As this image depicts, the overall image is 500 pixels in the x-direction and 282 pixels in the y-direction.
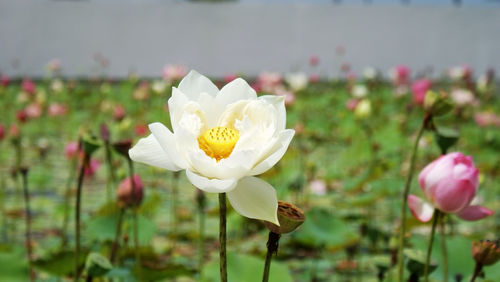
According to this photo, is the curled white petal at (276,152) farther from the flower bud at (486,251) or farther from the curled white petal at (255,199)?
the flower bud at (486,251)

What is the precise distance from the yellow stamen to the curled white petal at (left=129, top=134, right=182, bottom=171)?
0.08ft

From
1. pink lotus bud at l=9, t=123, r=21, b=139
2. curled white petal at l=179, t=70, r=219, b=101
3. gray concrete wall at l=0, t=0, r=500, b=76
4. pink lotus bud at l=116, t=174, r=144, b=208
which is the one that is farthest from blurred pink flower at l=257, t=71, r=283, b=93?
gray concrete wall at l=0, t=0, r=500, b=76

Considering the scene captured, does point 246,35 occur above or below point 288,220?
above

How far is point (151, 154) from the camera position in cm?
34

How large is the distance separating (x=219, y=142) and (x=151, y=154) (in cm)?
4

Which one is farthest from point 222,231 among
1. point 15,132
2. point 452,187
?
point 15,132

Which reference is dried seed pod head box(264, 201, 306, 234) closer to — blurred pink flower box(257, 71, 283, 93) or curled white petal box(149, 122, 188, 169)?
curled white petal box(149, 122, 188, 169)

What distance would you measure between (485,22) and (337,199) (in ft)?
20.7

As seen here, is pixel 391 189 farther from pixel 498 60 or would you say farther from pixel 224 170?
pixel 498 60

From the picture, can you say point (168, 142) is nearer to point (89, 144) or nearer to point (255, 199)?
point (255, 199)

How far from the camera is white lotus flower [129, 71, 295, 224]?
1.03ft

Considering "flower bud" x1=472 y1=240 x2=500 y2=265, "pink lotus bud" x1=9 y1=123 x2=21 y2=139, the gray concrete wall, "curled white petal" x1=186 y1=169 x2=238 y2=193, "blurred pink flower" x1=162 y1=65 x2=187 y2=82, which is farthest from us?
the gray concrete wall

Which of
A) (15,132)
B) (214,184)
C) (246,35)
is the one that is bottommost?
(15,132)

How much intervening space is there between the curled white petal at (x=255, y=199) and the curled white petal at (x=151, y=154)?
0.04m
